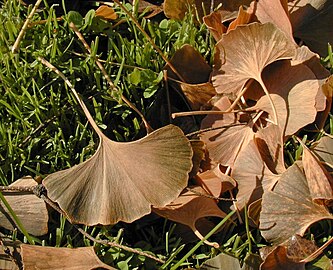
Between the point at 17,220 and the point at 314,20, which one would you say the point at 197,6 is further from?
the point at 17,220

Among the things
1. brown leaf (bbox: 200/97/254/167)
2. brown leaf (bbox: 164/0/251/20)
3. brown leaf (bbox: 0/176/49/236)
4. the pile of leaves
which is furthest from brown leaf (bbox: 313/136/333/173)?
brown leaf (bbox: 0/176/49/236)

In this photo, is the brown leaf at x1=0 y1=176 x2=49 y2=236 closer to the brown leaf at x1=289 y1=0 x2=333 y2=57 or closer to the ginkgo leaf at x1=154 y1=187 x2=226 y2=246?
the ginkgo leaf at x1=154 y1=187 x2=226 y2=246

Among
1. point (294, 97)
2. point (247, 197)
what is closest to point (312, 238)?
point (247, 197)

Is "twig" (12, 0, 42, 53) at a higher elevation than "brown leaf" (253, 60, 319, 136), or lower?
higher

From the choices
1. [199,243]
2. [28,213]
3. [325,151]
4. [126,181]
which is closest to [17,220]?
[28,213]

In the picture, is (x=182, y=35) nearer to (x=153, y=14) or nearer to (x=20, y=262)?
(x=153, y=14)
